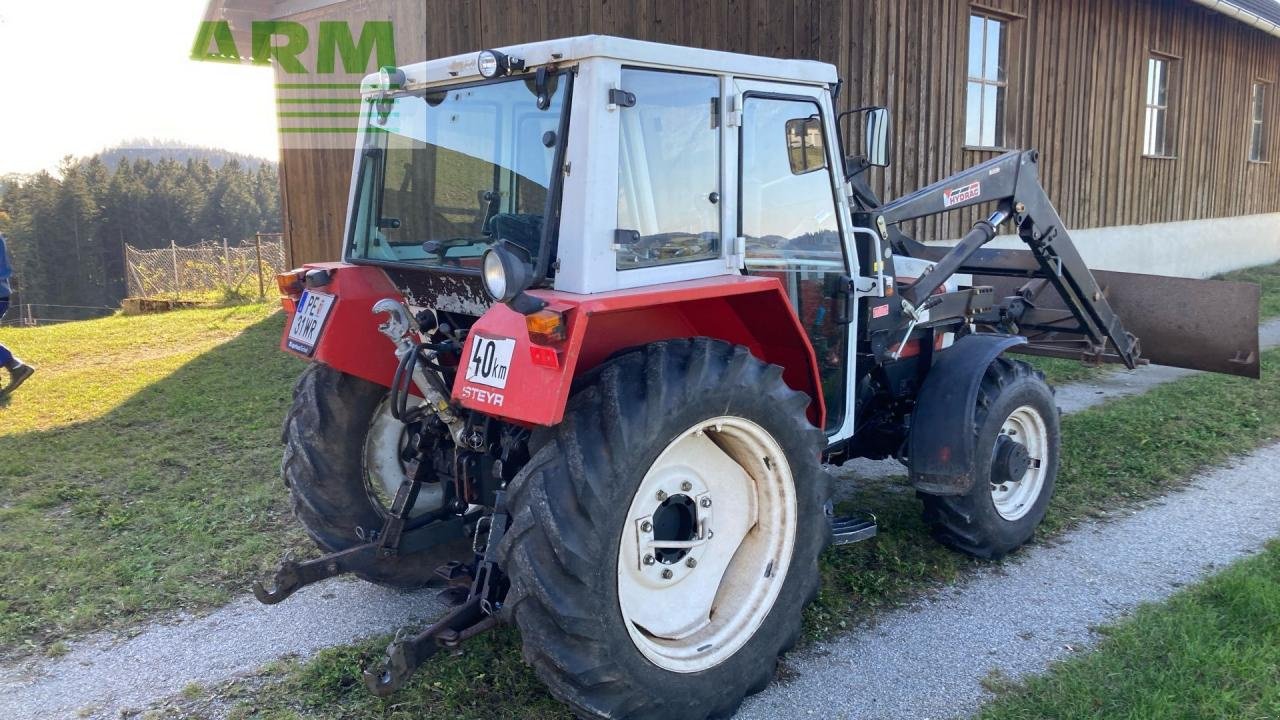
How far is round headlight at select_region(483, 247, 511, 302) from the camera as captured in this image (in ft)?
9.11

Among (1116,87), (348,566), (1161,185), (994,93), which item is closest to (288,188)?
(994,93)

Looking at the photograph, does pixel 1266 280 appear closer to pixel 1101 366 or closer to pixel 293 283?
pixel 1101 366

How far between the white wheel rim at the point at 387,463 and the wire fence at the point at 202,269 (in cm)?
1498

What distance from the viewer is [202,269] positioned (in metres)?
20.0

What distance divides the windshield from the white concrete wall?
871 centimetres

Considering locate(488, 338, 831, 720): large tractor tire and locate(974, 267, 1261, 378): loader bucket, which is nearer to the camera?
locate(488, 338, 831, 720): large tractor tire

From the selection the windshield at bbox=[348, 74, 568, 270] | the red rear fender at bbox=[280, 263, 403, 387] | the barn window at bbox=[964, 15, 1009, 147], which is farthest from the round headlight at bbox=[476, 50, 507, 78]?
the barn window at bbox=[964, 15, 1009, 147]

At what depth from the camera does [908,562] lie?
4.54 meters

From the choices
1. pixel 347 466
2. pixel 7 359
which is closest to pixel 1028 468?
pixel 347 466

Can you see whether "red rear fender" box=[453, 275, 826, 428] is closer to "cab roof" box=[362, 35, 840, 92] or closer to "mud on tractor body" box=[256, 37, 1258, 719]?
"mud on tractor body" box=[256, 37, 1258, 719]

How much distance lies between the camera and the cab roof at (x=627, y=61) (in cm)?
305

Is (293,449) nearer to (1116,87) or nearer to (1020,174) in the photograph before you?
(1020,174)

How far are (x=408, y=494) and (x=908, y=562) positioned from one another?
244cm

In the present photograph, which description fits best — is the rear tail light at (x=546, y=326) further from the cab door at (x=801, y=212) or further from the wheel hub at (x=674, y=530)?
the cab door at (x=801, y=212)
